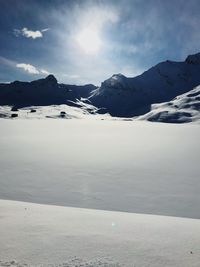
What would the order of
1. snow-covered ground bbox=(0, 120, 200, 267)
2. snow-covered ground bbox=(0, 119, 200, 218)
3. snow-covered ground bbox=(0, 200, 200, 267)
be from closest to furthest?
1. snow-covered ground bbox=(0, 200, 200, 267)
2. snow-covered ground bbox=(0, 120, 200, 267)
3. snow-covered ground bbox=(0, 119, 200, 218)

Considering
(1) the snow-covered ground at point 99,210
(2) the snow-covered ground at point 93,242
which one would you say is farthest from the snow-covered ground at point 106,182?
(2) the snow-covered ground at point 93,242

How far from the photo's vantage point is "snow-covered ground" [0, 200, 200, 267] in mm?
3881

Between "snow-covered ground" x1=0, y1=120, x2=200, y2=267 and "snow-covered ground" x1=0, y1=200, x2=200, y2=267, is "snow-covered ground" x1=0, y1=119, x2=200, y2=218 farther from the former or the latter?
"snow-covered ground" x1=0, y1=200, x2=200, y2=267

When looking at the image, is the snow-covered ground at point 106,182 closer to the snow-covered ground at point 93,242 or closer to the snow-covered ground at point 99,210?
the snow-covered ground at point 99,210

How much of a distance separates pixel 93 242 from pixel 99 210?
3.37 meters

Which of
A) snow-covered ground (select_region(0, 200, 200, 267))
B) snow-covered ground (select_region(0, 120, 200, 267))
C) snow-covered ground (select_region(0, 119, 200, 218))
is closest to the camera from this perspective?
snow-covered ground (select_region(0, 200, 200, 267))

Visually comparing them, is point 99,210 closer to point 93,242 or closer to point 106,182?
point 93,242

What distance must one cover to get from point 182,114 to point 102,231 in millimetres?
180862

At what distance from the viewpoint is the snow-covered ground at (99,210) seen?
4.06 meters

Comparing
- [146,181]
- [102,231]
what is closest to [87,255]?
[102,231]

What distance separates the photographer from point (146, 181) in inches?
464

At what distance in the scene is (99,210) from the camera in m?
7.86

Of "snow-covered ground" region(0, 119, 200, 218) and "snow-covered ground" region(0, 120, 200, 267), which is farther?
"snow-covered ground" region(0, 119, 200, 218)

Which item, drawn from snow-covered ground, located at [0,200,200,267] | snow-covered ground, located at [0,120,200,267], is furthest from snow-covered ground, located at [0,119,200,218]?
snow-covered ground, located at [0,200,200,267]
